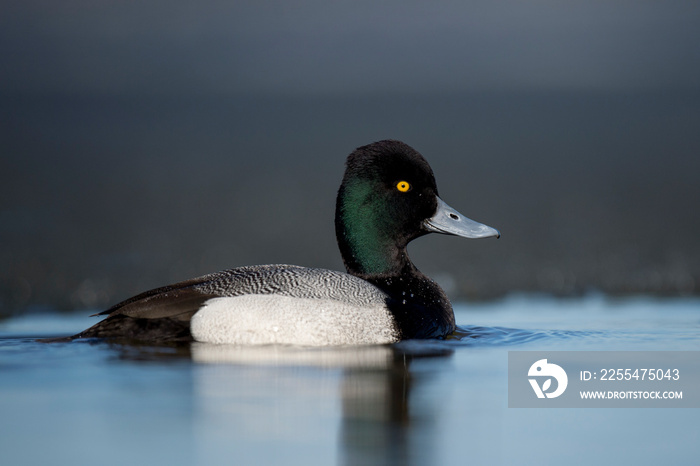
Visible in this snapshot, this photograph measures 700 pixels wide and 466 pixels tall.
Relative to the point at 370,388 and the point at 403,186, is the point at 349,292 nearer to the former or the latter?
the point at 403,186

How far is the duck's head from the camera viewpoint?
23.6 feet

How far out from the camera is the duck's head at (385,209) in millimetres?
7188

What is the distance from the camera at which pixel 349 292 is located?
672cm

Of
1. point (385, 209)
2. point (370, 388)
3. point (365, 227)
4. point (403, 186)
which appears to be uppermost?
point (403, 186)

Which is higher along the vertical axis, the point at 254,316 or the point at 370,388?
the point at 254,316

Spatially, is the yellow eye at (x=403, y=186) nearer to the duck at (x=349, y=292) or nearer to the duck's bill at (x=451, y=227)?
the duck at (x=349, y=292)

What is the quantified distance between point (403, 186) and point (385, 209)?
8.9 inches

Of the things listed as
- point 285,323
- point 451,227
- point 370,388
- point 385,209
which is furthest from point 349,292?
point 370,388

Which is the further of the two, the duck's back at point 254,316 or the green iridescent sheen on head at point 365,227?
the green iridescent sheen on head at point 365,227

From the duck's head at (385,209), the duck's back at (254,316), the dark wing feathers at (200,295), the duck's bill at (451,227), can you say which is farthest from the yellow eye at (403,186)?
the duck's back at (254,316)

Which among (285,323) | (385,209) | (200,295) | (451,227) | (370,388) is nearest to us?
(370,388)

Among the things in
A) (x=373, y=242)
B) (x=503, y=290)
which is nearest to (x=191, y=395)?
(x=373, y=242)

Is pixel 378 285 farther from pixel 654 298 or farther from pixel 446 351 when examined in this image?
pixel 654 298

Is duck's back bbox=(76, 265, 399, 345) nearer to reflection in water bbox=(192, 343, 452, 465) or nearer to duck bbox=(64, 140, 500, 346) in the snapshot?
duck bbox=(64, 140, 500, 346)
